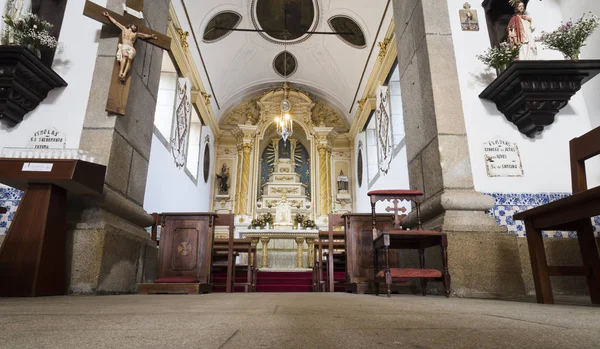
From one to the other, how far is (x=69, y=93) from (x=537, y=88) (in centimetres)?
469

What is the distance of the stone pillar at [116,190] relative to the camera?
3238 mm

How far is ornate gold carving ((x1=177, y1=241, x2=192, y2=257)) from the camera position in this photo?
4.54 m

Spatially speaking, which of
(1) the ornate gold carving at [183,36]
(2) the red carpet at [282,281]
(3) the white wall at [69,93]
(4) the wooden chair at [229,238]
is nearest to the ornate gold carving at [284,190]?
(2) the red carpet at [282,281]

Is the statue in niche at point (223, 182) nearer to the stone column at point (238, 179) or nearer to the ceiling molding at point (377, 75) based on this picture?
the stone column at point (238, 179)

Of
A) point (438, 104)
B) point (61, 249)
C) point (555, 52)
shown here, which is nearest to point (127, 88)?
point (61, 249)

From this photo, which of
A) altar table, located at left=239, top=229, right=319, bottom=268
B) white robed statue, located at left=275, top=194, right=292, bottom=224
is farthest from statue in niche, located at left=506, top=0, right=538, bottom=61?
white robed statue, located at left=275, top=194, right=292, bottom=224

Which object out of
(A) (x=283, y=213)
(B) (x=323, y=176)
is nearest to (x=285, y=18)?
(B) (x=323, y=176)

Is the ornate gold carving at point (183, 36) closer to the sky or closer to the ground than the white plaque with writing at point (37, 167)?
closer to the sky

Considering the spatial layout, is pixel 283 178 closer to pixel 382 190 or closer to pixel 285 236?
pixel 285 236

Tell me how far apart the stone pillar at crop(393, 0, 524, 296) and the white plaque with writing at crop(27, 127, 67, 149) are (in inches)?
145

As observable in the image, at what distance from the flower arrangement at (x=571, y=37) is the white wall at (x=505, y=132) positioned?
Answer: 1.69ft

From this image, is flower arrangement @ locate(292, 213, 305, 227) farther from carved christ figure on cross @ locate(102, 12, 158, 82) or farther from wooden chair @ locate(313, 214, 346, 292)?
carved christ figure on cross @ locate(102, 12, 158, 82)

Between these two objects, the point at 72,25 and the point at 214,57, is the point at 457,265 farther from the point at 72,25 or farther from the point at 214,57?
the point at 214,57

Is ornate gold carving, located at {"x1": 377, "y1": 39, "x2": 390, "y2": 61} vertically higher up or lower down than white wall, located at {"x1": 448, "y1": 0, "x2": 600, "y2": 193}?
higher up
